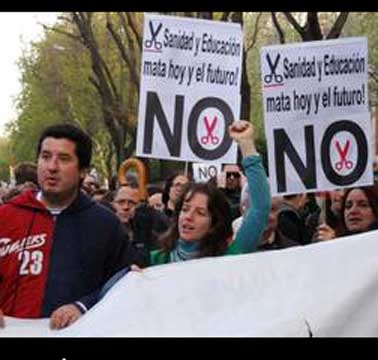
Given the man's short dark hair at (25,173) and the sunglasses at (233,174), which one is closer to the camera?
the man's short dark hair at (25,173)

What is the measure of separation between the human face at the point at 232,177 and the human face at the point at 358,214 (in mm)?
4198

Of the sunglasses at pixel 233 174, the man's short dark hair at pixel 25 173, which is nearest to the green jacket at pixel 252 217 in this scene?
the man's short dark hair at pixel 25 173

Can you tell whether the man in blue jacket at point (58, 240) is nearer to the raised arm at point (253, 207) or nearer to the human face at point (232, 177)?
the raised arm at point (253, 207)

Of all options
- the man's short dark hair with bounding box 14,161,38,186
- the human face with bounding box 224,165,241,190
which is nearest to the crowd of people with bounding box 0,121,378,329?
the man's short dark hair with bounding box 14,161,38,186

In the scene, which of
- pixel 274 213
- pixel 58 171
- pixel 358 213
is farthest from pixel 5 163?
pixel 58 171

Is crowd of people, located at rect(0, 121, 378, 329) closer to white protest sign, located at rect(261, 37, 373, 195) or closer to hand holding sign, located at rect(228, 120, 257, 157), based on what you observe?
hand holding sign, located at rect(228, 120, 257, 157)

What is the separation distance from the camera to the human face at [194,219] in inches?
162

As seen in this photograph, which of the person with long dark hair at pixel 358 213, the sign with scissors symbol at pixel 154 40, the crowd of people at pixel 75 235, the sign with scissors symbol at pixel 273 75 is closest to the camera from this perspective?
the crowd of people at pixel 75 235

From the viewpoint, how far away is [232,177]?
9594mm

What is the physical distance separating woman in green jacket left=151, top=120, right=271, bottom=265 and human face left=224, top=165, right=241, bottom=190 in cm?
516

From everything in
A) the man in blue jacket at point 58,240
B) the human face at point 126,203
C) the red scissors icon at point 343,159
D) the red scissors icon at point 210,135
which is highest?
the red scissors icon at point 210,135

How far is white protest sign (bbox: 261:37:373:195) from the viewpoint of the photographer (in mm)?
5957
